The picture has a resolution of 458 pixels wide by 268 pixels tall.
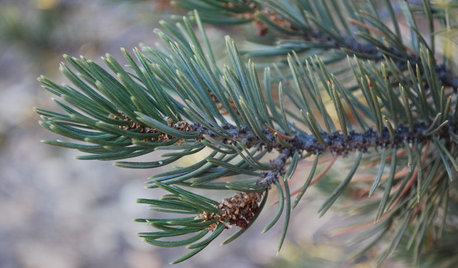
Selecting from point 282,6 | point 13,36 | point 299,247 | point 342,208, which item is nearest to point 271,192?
point 299,247

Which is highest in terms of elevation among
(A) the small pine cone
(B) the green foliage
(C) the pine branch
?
(C) the pine branch

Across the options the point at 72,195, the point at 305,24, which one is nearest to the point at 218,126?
the point at 305,24

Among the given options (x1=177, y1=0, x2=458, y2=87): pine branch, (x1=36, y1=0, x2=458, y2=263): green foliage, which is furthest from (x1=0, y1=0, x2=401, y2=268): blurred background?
(x1=36, y1=0, x2=458, y2=263): green foliage

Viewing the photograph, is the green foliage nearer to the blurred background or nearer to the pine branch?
the pine branch

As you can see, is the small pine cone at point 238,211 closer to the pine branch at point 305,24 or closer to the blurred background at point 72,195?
the pine branch at point 305,24

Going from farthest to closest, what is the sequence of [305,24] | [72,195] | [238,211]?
[72,195] < [305,24] < [238,211]

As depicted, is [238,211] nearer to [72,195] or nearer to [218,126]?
[218,126]

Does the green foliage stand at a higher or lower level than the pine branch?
lower

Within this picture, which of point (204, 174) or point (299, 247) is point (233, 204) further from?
point (299, 247)
